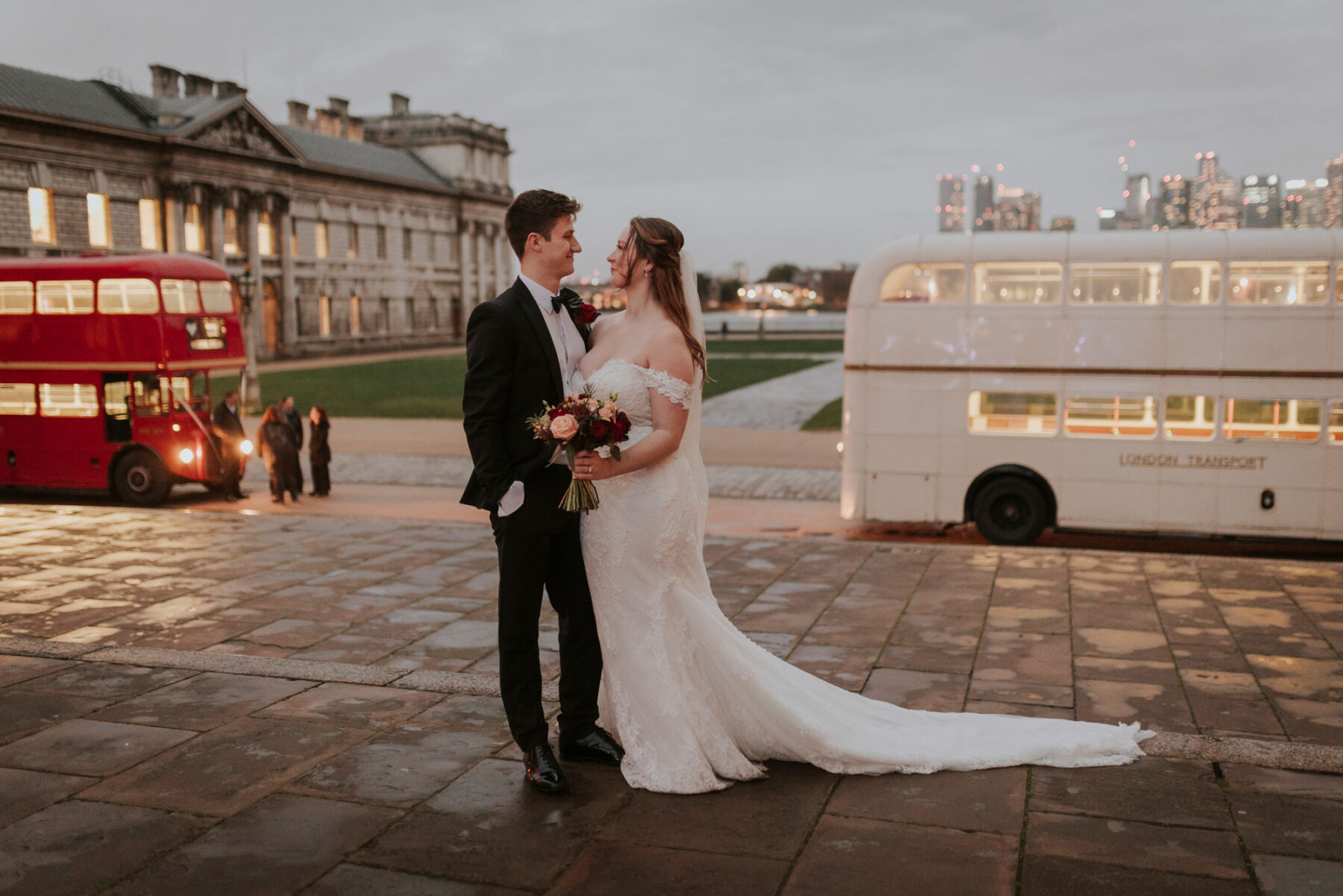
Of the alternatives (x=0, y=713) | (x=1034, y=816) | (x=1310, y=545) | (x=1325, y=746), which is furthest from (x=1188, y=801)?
(x=1310, y=545)

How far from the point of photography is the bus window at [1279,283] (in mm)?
11430

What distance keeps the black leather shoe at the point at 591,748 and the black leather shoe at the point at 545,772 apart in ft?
0.95

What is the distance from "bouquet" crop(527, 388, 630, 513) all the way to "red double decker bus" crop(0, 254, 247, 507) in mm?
13218

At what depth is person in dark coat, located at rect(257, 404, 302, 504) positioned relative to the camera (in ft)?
50.2

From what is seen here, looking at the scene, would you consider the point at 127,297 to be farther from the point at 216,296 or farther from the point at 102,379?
the point at 216,296

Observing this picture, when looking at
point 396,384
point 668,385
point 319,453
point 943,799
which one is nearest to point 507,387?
point 668,385

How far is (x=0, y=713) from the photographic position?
5.59m

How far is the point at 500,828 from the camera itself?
165 inches

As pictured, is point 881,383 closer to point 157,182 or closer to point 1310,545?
point 1310,545

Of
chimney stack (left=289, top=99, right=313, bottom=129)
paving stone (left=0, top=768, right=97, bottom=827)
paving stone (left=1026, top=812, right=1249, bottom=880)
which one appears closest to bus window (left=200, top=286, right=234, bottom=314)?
paving stone (left=0, top=768, right=97, bottom=827)

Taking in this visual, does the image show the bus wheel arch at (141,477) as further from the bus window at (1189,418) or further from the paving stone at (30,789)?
the bus window at (1189,418)

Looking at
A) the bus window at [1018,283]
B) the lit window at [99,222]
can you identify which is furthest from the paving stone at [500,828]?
the lit window at [99,222]

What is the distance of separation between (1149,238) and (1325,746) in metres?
8.07

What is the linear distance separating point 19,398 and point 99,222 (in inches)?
1354
